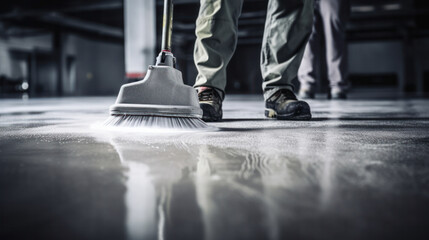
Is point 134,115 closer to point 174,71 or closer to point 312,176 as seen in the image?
point 174,71

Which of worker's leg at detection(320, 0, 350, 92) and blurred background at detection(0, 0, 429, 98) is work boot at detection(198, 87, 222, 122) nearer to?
worker's leg at detection(320, 0, 350, 92)

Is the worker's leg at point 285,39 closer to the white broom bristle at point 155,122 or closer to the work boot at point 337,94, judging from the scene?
the white broom bristle at point 155,122

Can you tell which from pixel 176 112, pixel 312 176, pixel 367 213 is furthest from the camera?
pixel 176 112

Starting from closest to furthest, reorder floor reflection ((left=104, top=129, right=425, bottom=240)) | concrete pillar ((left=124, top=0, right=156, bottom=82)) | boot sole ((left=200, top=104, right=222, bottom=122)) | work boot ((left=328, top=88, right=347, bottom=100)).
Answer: floor reflection ((left=104, top=129, right=425, bottom=240))
boot sole ((left=200, top=104, right=222, bottom=122))
work boot ((left=328, top=88, right=347, bottom=100))
concrete pillar ((left=124, top=0, right=156, bottom=82))

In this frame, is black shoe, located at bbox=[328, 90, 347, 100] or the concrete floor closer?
the concrete floor

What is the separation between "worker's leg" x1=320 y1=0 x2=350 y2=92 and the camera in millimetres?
3082

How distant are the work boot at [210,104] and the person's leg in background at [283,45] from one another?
0.21 m

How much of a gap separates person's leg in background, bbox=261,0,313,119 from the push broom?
0.51m

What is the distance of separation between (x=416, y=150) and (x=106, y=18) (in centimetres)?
1266

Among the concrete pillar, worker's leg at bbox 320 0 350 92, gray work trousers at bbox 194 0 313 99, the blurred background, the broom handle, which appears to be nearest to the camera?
the broom handle

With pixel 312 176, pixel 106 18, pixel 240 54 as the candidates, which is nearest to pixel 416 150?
pixel 312 176

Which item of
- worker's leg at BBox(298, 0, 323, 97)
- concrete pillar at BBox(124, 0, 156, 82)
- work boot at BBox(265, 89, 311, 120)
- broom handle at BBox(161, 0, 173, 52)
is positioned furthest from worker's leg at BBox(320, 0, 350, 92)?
concrete pillar at BBox(124, 0, 156, 82)

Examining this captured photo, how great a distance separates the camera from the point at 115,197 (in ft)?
1.04

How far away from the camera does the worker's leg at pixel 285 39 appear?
1.37m
